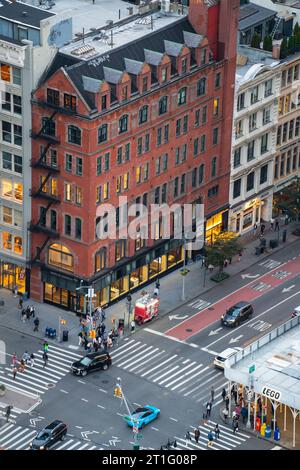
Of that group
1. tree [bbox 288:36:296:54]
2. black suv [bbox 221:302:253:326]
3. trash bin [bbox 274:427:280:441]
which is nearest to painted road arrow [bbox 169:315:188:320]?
black suv [bbox 221:302:253:326]

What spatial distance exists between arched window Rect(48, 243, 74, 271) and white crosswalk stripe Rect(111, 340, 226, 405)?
11539 millimetres

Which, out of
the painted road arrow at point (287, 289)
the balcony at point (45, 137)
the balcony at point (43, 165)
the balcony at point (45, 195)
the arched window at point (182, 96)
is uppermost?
the arched window at point (182, 96)

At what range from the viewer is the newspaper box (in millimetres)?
175125

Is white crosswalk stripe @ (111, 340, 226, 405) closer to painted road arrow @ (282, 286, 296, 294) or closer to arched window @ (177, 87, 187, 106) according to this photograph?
painted road arrow @ (282, 286, 296, 294)

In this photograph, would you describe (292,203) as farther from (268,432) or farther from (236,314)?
(268,432)

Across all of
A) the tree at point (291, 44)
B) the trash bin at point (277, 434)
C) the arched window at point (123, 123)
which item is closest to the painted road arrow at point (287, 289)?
the arched window at point (123, 123)

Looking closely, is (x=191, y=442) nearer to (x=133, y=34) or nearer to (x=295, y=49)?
(x=133, y=34)

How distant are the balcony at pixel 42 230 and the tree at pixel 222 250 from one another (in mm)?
19856

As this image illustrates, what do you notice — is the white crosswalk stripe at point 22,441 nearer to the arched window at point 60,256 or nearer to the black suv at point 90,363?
the black suv at point 90,363

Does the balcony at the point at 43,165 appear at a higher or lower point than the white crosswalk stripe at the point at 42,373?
higher

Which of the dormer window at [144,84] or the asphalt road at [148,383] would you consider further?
the dormer window at [144,84]

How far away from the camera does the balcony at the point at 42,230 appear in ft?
572

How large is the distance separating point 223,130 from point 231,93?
187 inches

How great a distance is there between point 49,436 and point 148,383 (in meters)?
17.2
